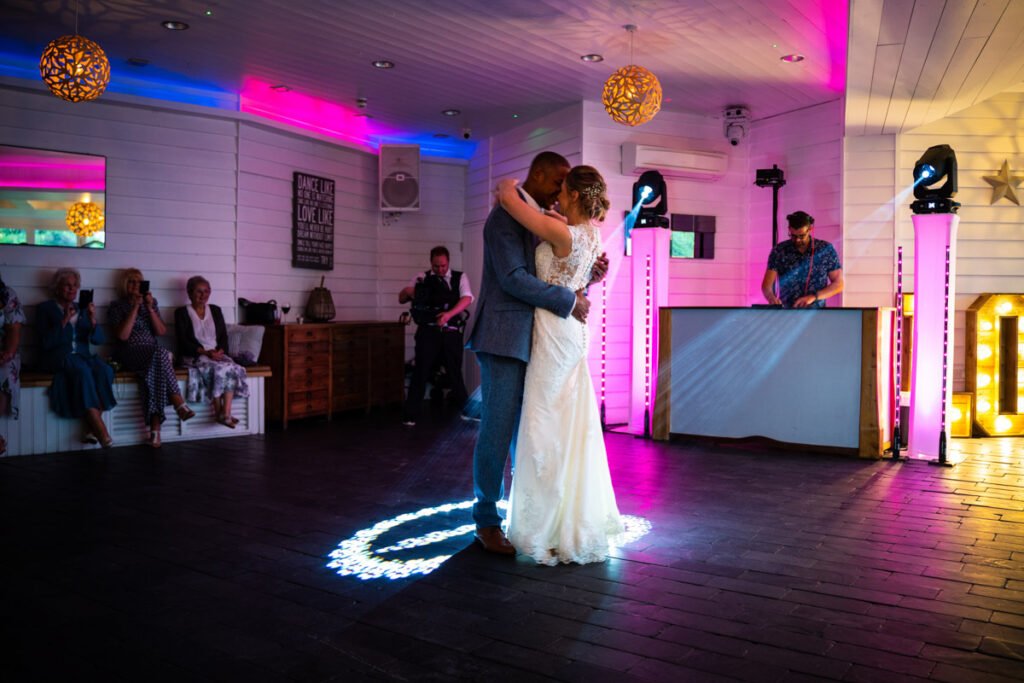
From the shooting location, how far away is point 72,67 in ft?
16.1

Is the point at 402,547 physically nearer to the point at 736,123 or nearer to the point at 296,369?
the point at 296,369

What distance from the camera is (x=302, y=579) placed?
3.06 m

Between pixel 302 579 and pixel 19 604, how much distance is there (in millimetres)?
921

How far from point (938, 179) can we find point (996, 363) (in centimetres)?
230

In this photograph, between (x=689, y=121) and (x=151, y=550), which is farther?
(x=689, y=121)

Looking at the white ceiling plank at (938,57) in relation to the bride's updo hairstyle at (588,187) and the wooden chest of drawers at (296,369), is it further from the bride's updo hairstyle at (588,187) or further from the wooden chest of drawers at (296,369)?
the wooden chest of drawers at (296,369)

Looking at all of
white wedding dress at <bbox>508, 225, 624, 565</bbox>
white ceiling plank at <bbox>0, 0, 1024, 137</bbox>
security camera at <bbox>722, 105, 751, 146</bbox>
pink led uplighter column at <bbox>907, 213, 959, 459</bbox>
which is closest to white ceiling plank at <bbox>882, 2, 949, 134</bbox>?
white ceiling plank at <bbox>0, 0, 1024, 137</bbox>

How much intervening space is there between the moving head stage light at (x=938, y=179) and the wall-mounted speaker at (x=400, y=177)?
527cm

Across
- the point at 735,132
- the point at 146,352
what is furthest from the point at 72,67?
the point at 735,132

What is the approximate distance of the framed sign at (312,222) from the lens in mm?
8320

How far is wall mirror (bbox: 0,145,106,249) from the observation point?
641 centimetres

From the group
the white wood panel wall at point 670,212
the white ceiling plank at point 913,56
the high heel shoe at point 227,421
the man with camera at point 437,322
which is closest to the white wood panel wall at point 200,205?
the high heel shoe at point 227,421

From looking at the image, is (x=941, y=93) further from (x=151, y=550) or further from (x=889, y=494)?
(x=151, y=550)

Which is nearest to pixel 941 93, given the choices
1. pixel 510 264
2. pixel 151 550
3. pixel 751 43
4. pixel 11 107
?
pixel 751 43
